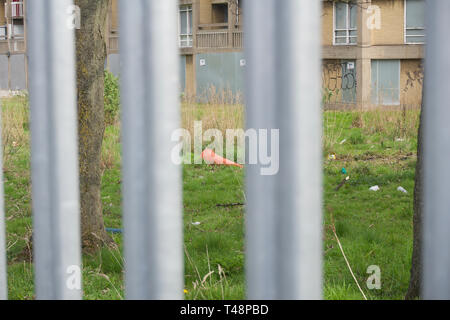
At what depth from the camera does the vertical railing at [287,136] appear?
1.33m

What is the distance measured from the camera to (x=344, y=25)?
88.1 feet

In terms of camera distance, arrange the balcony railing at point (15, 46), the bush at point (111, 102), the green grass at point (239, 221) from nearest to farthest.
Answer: the green grass at point (239, 221), the bush at point (111, 102), the balcony railing at point (15, 46)

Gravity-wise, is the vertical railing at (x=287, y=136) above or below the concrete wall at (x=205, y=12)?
below

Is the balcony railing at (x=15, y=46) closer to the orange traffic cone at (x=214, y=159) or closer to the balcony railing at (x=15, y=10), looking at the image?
the balcony railing at (x=15, y=10)

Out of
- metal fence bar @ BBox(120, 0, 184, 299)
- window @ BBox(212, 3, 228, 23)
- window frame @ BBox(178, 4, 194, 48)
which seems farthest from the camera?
window frame @ BBox(178, 4, 194, 48)

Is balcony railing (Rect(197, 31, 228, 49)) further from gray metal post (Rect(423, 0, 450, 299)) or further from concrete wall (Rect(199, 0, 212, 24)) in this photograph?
gray metal post (Rect(423, 0, 450, 299))

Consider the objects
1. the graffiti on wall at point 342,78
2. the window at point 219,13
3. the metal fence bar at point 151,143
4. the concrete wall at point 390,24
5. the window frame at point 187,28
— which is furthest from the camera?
the window frame at point 187,28

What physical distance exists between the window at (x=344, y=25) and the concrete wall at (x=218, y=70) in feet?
14.8

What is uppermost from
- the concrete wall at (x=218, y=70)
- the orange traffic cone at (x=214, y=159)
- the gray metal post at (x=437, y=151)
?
the concrete wall at (x=218, y=70)

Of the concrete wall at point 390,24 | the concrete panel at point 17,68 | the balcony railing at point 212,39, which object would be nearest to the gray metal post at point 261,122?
the concrete wall at point 390,24

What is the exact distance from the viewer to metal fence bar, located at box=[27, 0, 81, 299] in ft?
5.36

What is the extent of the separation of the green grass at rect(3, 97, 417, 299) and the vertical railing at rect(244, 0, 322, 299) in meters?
1.74

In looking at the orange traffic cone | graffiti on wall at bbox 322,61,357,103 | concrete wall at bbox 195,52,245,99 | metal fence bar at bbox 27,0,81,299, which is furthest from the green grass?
concrete wall at bbox 195,52,245,99
